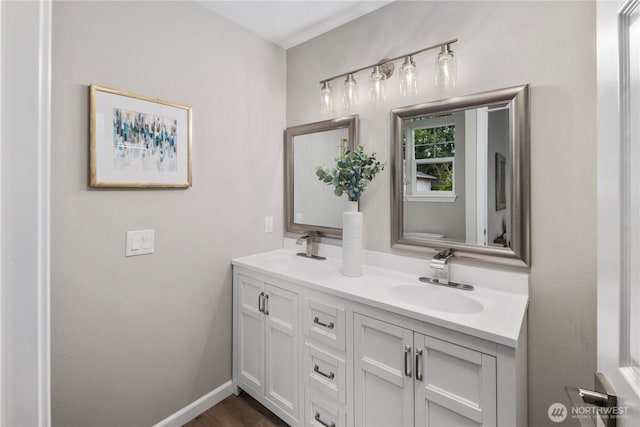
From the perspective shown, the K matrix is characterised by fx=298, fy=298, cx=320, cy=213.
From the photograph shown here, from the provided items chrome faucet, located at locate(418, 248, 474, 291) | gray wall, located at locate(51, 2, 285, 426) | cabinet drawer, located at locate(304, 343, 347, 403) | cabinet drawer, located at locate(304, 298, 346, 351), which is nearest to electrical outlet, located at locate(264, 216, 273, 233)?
gray wall, located at locate(51, 2, 285, 426)

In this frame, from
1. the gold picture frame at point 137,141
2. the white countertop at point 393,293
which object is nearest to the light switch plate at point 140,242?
the gold picture frame at point 137,141

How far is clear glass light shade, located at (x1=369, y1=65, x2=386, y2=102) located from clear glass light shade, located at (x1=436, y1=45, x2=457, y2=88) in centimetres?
34

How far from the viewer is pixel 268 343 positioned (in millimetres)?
→ 1785

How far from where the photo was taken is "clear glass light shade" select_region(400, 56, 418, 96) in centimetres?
164

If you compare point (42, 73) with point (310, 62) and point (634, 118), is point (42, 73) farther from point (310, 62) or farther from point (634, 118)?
point (310, 62)

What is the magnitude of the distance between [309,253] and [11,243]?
1844 mm

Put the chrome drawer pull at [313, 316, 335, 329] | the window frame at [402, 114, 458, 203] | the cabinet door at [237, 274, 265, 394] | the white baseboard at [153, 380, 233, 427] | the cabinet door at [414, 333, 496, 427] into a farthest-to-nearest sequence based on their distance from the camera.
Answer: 1. the cabinet door at [237, 274, 265, 394]
2. the white baseboard at [153, 380, 233, 427]
3. the window frame at [402, 114, 458, 203]
4. the chrome drawer pull at [313, 316, 335, 329]
5. the cabinet door at [414, 333, 496, 427]

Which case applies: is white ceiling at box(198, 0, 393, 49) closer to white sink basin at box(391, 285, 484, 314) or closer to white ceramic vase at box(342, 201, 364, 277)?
white ceramic vase at box(342, 201, 364, 277)

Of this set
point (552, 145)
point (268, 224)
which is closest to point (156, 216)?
point (268, 224)

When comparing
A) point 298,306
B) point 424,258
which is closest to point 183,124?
point 298,306

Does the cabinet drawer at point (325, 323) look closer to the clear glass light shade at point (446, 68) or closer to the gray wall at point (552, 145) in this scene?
the gray wall at point (552, 145)

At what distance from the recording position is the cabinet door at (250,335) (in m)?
1.84

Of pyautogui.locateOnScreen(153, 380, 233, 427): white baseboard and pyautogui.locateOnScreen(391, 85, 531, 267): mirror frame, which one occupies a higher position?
pyautogui.locateOnScreen(391, 85, 531, 267): mirror frame

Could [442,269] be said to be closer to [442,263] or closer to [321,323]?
[442,263]
